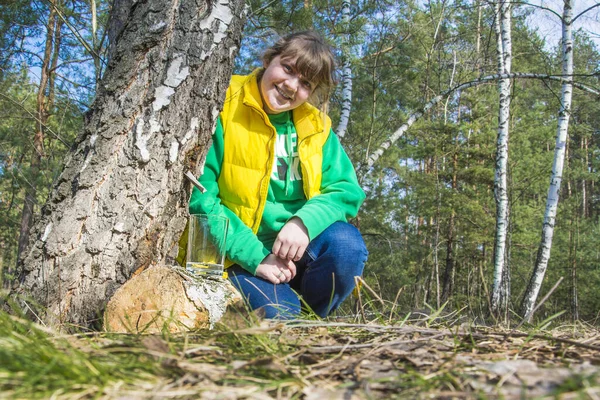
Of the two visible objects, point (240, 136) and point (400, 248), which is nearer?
point (240, 136)

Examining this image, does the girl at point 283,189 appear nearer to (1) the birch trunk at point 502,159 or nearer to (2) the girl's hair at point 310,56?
(2) the girl's hair at point 310,56

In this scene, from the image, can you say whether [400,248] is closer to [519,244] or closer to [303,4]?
[519,244]

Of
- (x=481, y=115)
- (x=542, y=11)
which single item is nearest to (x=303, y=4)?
(x=542, y=11)

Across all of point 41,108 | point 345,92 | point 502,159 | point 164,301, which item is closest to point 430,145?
point 502,159

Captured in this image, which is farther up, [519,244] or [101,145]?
[101,145]

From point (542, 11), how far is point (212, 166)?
25.9ft

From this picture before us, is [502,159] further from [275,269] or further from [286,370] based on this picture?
[286,370]

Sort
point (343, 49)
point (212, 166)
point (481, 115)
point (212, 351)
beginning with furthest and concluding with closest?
1. point (481, 115)
2. point (343, 49)
3. point (212, 166)
4. point (212, 351)

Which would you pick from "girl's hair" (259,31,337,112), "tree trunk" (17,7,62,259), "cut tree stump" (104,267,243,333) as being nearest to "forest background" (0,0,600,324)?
"tree trunk" (17,7,62,259)

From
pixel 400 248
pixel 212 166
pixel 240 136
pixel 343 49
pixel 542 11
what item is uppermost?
pixel 542 11

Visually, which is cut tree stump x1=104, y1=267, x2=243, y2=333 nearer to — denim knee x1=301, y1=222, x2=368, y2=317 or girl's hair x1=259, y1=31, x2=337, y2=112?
denim knee x1=301, y1=222, x2=368, y2=317

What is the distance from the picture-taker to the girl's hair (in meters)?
2.16

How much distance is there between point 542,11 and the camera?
25.6 feet

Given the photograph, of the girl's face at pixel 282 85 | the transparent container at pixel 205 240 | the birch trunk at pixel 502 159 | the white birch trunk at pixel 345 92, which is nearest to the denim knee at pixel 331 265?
the transparent container at pixel 205 240
